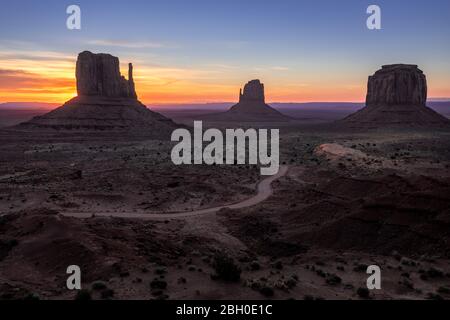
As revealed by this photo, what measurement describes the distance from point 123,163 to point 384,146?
155ft

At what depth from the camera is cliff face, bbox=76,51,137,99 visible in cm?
12412

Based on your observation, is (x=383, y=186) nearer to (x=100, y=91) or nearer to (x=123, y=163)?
(x=123, y=163)

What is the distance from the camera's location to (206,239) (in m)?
26.5

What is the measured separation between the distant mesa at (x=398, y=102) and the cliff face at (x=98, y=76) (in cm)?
7593

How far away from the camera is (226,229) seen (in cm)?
2966

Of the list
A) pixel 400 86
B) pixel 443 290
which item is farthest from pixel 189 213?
pixel 400 86

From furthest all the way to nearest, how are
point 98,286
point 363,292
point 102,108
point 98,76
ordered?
point 98,76, point 102,108, point 363,292, point 98,286

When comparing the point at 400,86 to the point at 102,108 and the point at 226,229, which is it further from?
the point at 226,229

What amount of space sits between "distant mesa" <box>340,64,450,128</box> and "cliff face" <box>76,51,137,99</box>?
2989 inches

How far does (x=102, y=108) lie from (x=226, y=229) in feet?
321

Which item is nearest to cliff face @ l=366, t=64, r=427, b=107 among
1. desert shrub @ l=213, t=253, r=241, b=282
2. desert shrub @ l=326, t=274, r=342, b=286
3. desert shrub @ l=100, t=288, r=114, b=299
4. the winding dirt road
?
the winding dirt road

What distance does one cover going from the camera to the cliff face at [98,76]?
124m

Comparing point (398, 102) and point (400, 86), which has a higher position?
point (400, 86)

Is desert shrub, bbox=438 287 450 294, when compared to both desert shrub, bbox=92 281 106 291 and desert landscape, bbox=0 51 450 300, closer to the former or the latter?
desert landscape, bbox=0 51 450 300
